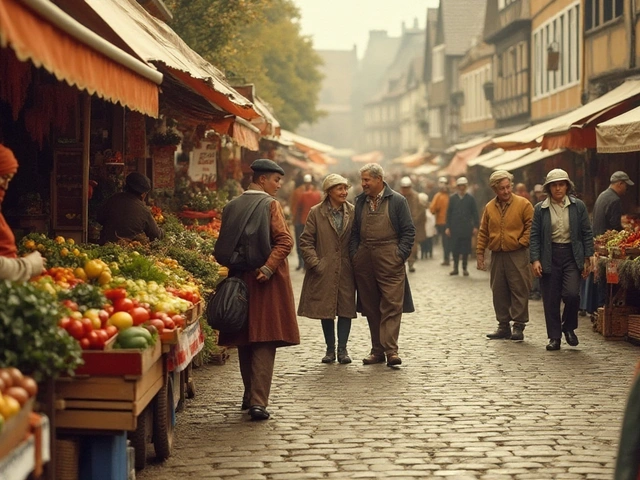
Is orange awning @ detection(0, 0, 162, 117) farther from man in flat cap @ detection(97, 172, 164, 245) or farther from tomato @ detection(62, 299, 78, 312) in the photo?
man in flat cap @ detection(97, 172, 164, 245)

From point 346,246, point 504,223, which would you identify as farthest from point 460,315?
point 346,246

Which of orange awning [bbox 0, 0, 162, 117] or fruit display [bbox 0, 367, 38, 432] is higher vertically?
orange awning [bbox 0, 0, 162, 117]

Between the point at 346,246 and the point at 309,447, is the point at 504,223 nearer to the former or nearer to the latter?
the point at 346,246

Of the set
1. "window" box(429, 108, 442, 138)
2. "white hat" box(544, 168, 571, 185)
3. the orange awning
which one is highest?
"window" box(429, 108, 442, 138)

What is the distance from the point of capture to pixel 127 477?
664 centimetres

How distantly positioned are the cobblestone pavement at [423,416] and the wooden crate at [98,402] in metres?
1.03

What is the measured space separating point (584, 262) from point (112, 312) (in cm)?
694

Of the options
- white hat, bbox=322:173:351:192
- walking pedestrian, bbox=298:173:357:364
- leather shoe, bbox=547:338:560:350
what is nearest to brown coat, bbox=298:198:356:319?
walking pedestrian, bbox=298:173:357:364

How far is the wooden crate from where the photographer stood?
6.31 meters

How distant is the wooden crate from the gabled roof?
57629 millimetres

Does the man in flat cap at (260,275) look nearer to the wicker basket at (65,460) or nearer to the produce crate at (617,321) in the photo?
the wicker basket at (65,460)

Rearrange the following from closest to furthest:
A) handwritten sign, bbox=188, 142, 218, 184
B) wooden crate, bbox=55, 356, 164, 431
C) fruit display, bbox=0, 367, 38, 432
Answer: fruit display, bbox=0, 367, 38, 432 < wooden crate, bbox=55, 356, 164, 431 < handwritten sign, bbox=188, 142, 218, 184

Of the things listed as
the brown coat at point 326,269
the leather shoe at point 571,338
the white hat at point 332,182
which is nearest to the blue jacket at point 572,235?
the leather shoe at point 571,338

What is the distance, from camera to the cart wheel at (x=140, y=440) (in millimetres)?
7371
